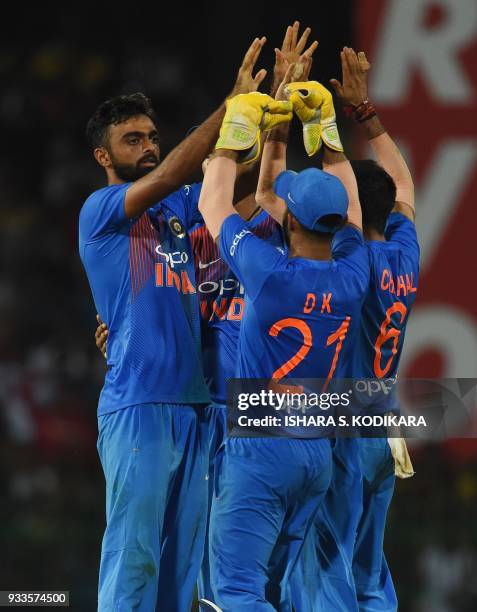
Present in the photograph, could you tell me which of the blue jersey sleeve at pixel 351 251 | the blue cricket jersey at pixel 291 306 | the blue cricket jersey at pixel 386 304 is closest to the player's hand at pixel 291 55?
the blue jersey sleeve at pixel 351 251

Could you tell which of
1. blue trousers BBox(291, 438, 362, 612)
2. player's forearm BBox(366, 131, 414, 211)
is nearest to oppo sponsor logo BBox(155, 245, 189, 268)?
blue trousers BBox(291, 438, 362, 612)

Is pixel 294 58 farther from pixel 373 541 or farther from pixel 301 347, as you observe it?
pixel 373 541

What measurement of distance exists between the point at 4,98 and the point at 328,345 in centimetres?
1052

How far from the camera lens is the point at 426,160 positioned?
11.5 meters

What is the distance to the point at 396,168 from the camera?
650 centimetres

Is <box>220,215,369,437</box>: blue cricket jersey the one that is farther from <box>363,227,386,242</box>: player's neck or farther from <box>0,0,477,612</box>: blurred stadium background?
<box>0,0,477,612</box>: blurred stadium background

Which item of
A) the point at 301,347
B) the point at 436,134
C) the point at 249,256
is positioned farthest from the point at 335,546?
the point at 436,134

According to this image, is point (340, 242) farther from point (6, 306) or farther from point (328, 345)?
point (6, 306)

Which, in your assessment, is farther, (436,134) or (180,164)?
(436,134)

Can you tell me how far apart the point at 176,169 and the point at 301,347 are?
1.03 meters

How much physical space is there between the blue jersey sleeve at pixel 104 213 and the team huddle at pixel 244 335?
1 centimetres

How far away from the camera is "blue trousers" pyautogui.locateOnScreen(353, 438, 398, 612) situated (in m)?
6.11

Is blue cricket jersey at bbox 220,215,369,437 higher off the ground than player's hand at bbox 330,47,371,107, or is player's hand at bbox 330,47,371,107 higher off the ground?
player's hand at bbox 330,47,371,107

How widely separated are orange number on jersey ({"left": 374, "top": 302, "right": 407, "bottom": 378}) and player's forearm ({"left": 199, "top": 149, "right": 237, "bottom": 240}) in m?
1.10
